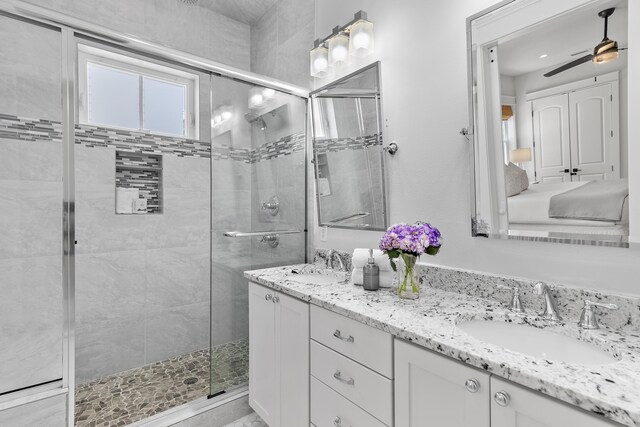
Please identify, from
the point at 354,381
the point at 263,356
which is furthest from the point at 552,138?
the point at 263,356

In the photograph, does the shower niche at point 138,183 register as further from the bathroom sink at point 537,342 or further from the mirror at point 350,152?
the bathroom sink at point 537,342

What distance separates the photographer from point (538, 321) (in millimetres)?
1040

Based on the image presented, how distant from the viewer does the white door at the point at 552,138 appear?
1084mm

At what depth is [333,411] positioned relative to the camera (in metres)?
1.26

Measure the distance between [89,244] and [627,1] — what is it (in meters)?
2.87

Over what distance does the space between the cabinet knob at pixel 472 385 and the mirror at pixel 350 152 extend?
38.8 inches

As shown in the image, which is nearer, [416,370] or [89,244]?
[416,370]

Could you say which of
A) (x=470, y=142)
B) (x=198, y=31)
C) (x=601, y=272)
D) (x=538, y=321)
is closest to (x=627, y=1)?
(x=470, y=142)

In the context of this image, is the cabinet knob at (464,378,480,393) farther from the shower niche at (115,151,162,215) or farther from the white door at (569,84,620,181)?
the shower niche at (115,151,162,215)

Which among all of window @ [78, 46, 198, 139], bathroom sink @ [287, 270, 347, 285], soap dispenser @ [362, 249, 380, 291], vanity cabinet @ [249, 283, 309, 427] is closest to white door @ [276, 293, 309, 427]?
vanity cabinet @ [249, 283, 309, 427]

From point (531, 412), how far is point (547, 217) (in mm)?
690

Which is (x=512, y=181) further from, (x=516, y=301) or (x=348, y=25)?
(x=348, y=25)

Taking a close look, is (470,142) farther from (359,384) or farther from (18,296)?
(18,296)

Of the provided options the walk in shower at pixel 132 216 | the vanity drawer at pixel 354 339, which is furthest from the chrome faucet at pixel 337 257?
the vanity drawer at pixel 354 339
